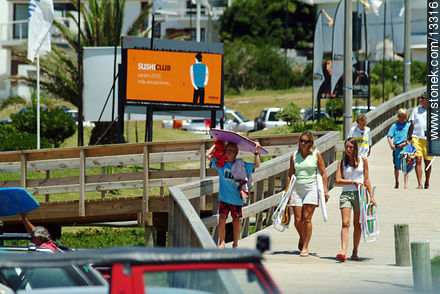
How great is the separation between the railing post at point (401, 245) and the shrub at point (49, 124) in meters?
22.1

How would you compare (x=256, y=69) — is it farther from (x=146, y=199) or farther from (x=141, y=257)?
(x=141, y=257)

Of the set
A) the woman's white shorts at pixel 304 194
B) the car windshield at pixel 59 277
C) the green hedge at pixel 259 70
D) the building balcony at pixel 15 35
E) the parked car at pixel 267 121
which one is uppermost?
the building balcony at pixel 15 35

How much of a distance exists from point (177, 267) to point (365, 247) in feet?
26.3

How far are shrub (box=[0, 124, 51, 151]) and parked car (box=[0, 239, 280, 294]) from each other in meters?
23.4

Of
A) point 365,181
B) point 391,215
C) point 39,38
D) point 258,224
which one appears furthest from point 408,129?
point 39,38

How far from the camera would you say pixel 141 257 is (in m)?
4.33

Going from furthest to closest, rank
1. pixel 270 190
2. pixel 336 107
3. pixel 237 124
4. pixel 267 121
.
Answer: pixel 237 124 → pixel 267 121 → pixel 336 107 → pixel 270 190

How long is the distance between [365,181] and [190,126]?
30485 millimetres

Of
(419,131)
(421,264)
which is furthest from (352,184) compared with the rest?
(419,131)

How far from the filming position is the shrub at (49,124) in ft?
102

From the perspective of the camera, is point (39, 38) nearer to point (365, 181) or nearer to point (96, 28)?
point (96, 28)

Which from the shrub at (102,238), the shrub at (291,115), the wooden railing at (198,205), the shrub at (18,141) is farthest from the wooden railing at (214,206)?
the shrub at (291,115)

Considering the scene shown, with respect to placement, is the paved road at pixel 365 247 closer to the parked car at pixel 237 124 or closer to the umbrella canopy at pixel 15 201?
the umbrella canopy at pixel 15 201

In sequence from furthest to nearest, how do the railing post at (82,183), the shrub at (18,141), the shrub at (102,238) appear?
the shrub at (18,141) → the shrub at (102,238) → the railing post at (82,183)
